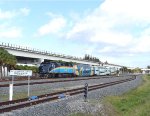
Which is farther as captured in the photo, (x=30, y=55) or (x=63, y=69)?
(x=30, y=55)

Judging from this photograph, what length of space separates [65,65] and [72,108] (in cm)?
4554

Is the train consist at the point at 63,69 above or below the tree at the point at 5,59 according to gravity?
below

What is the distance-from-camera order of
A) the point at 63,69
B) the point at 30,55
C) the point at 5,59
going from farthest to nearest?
the point at 30,55 < the point at 5,59 < the point at 63,69

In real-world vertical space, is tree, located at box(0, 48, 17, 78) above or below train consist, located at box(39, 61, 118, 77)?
above

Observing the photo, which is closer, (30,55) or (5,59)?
(5,59)

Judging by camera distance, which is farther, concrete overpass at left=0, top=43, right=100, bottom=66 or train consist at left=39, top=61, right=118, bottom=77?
concrete overpass at left=0, top=43, right=100, bottom=66

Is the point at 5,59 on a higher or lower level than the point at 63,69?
higher

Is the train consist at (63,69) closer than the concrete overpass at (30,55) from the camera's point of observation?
Yes

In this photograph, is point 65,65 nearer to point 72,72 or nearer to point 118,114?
point 72,72

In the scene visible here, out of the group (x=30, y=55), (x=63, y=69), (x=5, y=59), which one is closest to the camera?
(x=63, y=69)

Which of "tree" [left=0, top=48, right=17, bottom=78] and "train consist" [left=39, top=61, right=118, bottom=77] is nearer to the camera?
"train consist" [left=39, top=61, right=118, bottom=77]

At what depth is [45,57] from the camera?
306 feet

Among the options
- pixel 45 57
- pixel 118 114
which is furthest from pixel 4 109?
pixel 45 57

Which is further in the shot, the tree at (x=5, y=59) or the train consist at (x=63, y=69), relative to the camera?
the tree at (x=5, y=59)
